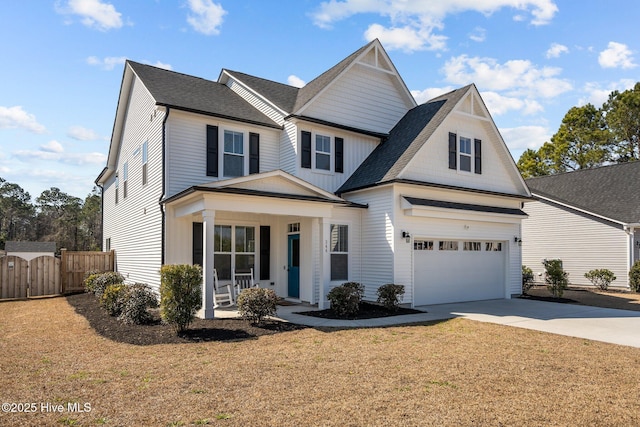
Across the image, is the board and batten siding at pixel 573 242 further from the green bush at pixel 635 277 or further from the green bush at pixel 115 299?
the green bush at pixel 115 299

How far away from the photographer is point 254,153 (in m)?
15.1

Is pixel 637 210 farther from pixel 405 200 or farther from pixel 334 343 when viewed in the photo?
pixel 334 343

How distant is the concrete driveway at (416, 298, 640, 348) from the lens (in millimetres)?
9961

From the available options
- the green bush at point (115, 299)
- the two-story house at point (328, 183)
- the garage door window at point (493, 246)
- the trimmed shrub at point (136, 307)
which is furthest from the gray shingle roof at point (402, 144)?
the green bush at point (115, 299)

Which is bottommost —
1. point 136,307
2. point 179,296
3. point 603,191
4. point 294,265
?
point 136,307

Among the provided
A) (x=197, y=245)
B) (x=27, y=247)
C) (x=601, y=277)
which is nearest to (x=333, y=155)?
(x=197, y=245)

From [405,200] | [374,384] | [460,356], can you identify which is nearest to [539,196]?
[405,200]

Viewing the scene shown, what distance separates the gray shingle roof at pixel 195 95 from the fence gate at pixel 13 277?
8.46m

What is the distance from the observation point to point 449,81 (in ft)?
67.2

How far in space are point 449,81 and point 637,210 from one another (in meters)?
10.5

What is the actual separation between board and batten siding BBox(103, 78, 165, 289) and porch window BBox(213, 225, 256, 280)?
179cm

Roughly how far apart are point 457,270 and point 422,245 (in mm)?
1936

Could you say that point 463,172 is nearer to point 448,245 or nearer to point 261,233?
point 448,245

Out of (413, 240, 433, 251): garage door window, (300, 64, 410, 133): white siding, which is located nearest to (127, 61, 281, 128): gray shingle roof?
(300, 64, 410, 133): white siding
